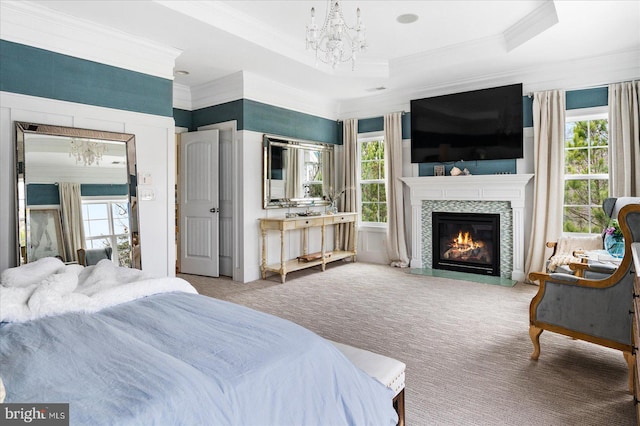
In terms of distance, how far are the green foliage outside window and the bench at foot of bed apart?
185 inches

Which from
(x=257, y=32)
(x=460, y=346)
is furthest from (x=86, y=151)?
(x=460, y=346)

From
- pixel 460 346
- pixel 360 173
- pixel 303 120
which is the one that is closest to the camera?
pixel 460 346

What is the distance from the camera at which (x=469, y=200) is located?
5.35 metres

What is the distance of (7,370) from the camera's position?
110 cm

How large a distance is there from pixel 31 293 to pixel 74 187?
1905 millimetres

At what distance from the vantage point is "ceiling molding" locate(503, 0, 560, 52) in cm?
356

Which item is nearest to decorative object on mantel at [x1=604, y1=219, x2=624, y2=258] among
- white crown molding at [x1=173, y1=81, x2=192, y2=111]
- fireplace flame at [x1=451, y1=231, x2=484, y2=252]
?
fireplace flame at [x1=451, y1=231, x2=484, y2=252]

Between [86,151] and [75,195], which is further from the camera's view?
[86,151]

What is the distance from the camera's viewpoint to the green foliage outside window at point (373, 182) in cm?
637

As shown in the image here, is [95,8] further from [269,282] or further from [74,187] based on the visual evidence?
[269,282]

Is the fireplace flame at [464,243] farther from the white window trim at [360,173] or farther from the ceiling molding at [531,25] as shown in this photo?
the ceiling molding at [531,25]

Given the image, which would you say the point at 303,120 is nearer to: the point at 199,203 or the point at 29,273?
the point at 199,203

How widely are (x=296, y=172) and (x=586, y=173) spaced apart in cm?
388

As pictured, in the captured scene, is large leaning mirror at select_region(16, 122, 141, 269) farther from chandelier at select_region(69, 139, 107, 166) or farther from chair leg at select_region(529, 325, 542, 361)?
chair leg at select_region(529, 325, 542, 361)
